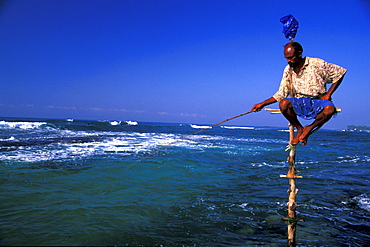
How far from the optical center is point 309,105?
274 centimetres

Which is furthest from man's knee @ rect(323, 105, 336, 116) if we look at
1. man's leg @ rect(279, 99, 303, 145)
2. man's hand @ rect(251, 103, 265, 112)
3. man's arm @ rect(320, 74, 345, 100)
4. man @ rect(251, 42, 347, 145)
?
man's hand @ rect(251, 103, 265, 112)

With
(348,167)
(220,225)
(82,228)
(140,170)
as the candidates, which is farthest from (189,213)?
(348,167)

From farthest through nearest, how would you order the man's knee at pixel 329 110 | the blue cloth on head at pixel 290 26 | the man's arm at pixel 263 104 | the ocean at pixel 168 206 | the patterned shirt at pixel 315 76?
the ocean at pixel 168 206 < the man's arm at pixel 263 104 < the blue cloth on head at pixel 290 26 < the patterned shirt at pixel 315 76 < the man's knee at pixel 329 110

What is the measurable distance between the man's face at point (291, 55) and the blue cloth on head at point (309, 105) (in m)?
0.45

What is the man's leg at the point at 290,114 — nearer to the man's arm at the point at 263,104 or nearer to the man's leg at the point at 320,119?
the man's leg at the point at 320,119

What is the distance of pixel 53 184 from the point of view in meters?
5.79

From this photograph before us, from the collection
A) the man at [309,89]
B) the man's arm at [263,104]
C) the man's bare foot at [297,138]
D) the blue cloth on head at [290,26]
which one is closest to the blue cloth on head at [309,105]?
the man at [309,89]

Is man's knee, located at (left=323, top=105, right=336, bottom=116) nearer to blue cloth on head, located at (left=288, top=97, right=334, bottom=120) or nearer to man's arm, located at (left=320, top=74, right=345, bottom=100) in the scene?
blue cloth on head, located at (left=288, top=97, right=334, bottom=120)

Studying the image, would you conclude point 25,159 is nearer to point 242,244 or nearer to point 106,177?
point 106,177

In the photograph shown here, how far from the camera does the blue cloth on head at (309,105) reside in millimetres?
2727

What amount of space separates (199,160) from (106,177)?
4.46 metres

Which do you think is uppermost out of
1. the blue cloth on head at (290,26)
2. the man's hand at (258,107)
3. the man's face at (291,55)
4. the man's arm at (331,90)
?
the blue cloth on head at (290,26)

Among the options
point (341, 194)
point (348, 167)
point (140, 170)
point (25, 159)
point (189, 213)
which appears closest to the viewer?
point (189, 213)

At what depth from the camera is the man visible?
2.74 meters
